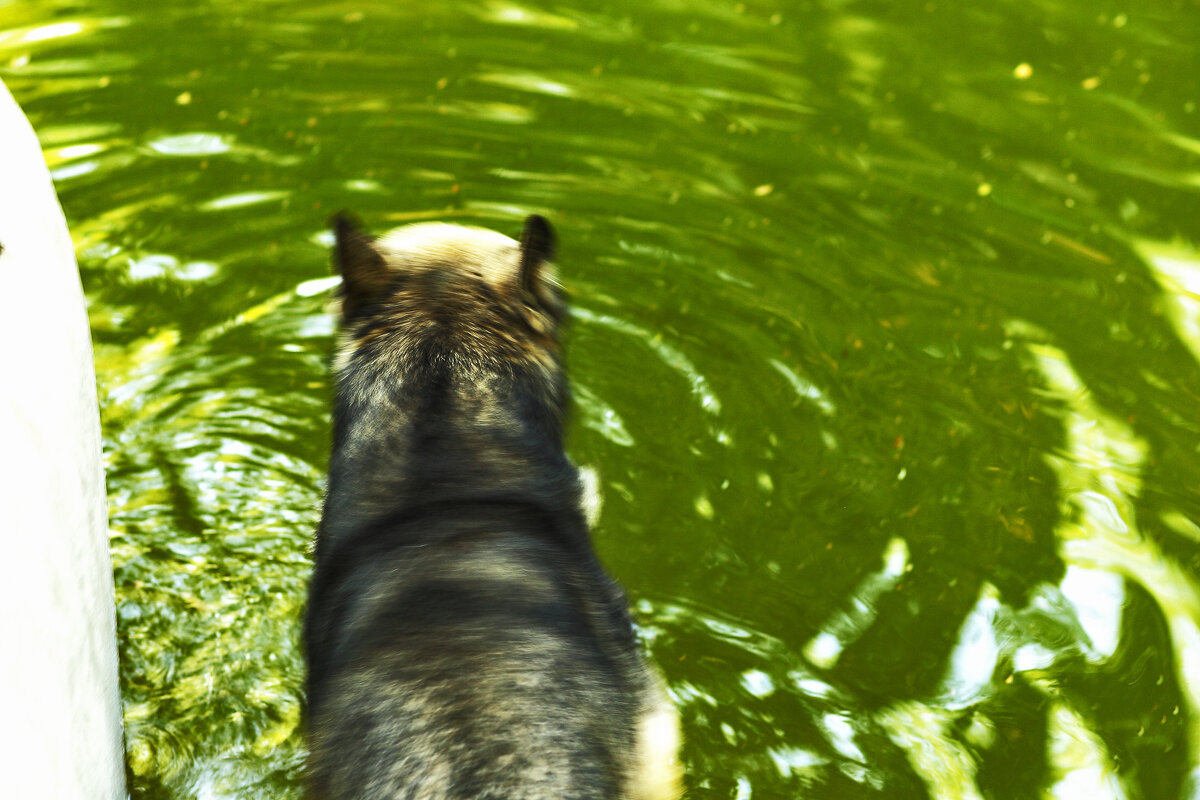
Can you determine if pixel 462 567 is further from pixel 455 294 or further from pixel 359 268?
pixel 359 268

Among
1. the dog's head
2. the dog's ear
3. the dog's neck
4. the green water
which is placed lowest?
the green water

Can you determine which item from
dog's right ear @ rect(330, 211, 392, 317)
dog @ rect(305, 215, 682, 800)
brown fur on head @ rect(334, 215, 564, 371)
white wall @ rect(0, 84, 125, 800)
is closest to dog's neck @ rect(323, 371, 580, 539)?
dog @ rect(305, 215, 682, 800)

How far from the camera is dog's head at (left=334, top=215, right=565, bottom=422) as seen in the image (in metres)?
3.64

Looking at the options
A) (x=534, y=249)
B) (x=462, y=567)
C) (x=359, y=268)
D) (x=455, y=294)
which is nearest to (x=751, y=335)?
(x=534, y=249)

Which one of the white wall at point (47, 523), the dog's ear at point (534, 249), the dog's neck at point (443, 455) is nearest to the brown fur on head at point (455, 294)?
the dog's ear at point (534, 249)

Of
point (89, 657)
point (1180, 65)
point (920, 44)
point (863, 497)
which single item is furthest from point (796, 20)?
point (89, 657)

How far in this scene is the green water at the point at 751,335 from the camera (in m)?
3.71

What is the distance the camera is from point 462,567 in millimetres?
2914

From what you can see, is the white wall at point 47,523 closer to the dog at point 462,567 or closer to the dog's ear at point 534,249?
the dog at point 462,567

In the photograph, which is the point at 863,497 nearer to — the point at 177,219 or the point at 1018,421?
the point at 1018,421

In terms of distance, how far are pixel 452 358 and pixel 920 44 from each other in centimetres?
548

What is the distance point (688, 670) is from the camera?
3.76 metres

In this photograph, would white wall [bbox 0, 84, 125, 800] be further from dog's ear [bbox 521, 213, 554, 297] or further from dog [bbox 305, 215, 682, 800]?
dog's ear [bbox 521, 213, 554, 297]

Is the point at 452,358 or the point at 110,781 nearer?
the point at 110,781
